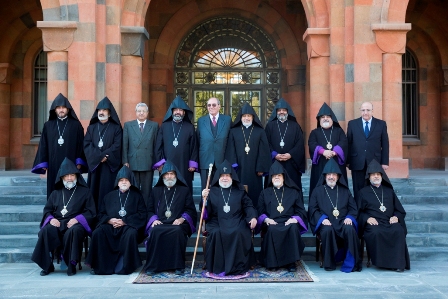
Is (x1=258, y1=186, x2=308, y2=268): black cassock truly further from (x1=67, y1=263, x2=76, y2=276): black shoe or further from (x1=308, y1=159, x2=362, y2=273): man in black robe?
(x1=67, y1=263, x2=76, y2=276): black shoe

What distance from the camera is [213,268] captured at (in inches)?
289

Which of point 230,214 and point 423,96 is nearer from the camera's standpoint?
point 230,214

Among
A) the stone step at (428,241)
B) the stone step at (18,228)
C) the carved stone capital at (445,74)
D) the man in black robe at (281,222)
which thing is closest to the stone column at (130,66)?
the stone step at (18,228)

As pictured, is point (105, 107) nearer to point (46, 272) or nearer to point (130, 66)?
point (130, 66)

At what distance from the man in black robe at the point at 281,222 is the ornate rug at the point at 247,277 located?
0.44ft

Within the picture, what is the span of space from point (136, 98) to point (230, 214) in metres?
Result: 4.20

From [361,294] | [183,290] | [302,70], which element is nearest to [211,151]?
[183,290]

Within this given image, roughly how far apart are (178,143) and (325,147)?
235cm

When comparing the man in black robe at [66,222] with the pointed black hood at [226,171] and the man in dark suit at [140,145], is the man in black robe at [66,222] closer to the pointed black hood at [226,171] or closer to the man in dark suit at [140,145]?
the man in dark suit at [140,145]

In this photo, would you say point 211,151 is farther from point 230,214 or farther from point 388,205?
point 388,205

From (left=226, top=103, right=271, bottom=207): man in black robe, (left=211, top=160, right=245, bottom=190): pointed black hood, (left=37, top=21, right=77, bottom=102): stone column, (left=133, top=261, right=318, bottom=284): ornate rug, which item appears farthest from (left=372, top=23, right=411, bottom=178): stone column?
(left=37, top=21, right=77, bottom=102): stone column

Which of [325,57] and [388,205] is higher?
[325,57]

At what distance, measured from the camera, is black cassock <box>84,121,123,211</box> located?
28.3ft

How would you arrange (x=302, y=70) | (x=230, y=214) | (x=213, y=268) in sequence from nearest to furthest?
(x=213, y=268) < (x=230, y=214) < (x=302, y=70)
